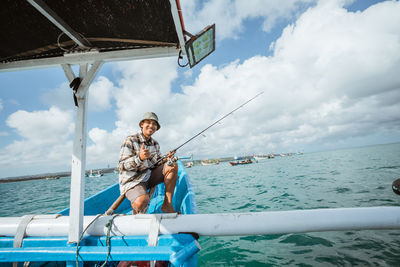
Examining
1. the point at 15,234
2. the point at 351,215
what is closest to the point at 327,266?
the point at 351,215

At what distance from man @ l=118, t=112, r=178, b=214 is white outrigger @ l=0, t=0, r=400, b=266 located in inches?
27.5

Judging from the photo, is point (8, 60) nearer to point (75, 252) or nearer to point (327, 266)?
point (75, 252)

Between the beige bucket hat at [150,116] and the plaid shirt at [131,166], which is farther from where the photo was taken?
the beige bucket hat at [150,116]

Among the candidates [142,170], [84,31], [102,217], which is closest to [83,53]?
[84,31]

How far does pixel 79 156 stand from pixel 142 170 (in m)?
1.18

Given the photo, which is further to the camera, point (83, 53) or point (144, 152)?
point (144, 152)

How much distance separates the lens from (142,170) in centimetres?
287

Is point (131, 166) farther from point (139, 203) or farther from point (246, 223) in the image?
point (246, 223)

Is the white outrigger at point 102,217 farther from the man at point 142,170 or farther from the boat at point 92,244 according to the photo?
the man at point 142,170

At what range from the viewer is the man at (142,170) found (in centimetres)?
255

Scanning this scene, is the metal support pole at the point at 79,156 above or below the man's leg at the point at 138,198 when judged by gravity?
above

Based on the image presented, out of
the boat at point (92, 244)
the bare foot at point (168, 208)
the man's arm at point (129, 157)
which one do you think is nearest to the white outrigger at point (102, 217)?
the boat at point (92, 244)

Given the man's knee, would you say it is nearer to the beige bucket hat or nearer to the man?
the man

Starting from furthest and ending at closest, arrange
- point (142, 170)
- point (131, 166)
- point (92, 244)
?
point (142, 170)
point (131, 166)
point (92, 244)
